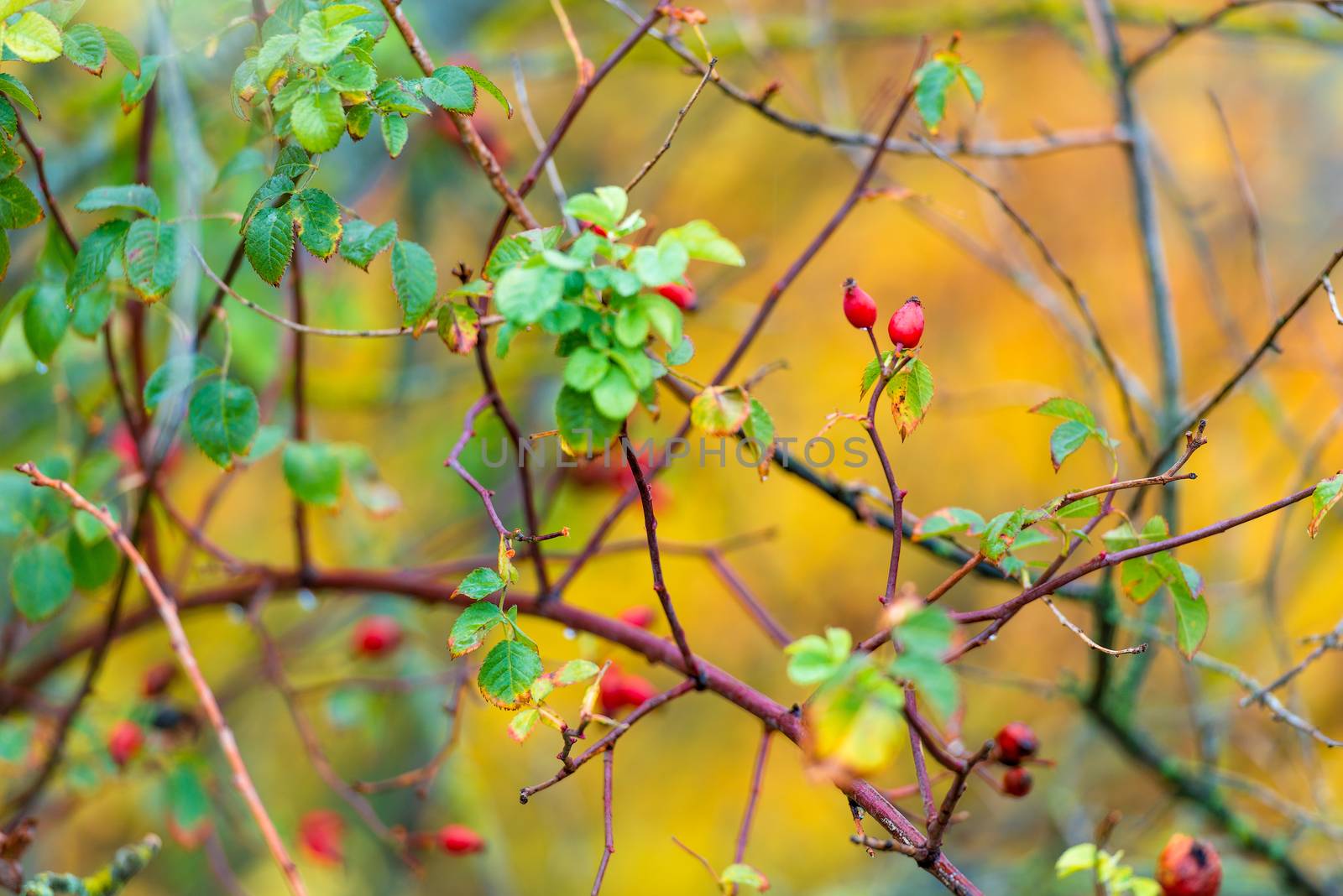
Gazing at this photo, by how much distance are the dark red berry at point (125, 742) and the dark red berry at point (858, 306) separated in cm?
97

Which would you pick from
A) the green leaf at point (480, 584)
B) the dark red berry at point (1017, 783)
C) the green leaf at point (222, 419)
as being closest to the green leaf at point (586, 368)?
the green leaf at point (480, 584)

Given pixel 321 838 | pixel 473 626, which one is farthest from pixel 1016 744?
pixel 321 838

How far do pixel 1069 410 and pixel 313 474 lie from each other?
2.08 ft

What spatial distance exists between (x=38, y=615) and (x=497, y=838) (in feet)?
3.80

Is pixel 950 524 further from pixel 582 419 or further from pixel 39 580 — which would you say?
pixel 39 580

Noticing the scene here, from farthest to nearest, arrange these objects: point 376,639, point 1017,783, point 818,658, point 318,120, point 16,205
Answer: point 376,639
point 1017,783
point 16,205
point 318,120
point 818,658

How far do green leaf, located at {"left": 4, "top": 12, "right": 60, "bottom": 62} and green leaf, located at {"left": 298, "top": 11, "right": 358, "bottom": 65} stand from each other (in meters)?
0.17

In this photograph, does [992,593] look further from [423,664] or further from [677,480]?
[423,664]

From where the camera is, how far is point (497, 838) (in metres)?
1.85

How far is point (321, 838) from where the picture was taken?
1.35 m

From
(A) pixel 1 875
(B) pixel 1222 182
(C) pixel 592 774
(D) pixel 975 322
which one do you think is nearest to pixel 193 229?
(A) pixel 1 875

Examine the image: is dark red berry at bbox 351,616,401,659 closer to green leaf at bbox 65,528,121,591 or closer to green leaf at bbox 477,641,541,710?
green leaf at bbox 65,528,121,591

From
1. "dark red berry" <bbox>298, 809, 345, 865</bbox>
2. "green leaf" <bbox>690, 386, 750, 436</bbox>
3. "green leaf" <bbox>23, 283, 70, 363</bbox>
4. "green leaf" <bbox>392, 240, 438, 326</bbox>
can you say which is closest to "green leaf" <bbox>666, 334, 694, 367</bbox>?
"green leaf" <bbox>690, 386, 750, 436</bbox>

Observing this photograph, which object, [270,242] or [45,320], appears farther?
[45,320]
